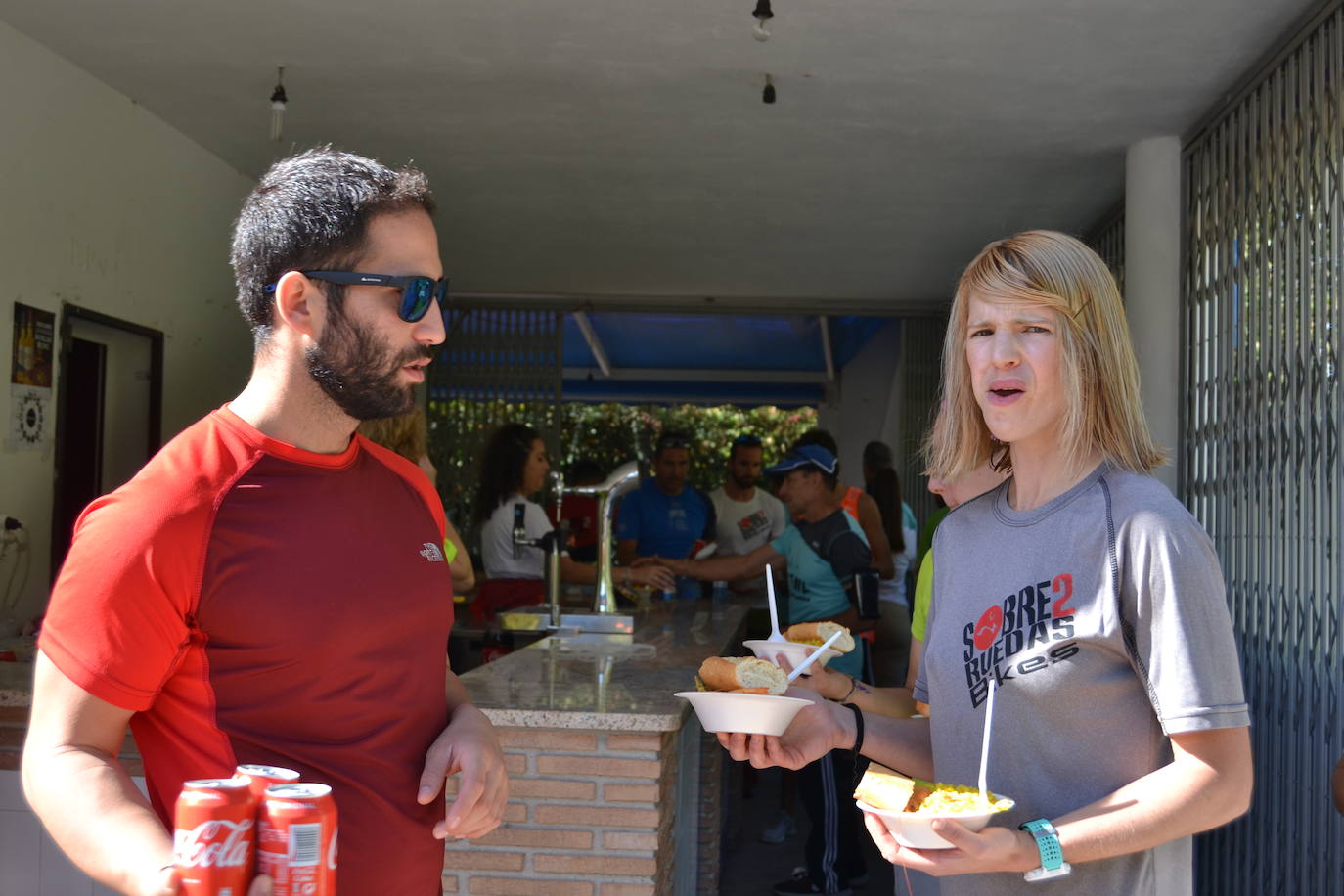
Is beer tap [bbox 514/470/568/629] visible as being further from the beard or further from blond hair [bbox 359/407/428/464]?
the beard

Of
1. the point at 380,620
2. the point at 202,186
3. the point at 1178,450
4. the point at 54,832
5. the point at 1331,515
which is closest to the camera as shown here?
the point at 54,832

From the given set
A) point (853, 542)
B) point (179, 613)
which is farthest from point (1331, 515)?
point (179, 613)

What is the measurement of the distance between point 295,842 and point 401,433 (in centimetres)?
292

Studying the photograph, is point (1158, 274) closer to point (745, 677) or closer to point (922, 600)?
point (922, 600)

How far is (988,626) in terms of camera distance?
147 centimetres

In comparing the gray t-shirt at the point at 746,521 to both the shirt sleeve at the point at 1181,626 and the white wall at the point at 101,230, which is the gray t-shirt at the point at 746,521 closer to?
the white wall at the point at 101,230

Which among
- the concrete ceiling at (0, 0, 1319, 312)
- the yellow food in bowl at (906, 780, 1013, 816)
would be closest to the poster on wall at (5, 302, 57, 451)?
the concrete ceiling at (0, 0, 1319, 312)

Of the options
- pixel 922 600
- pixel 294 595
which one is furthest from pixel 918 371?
pixel 294 595

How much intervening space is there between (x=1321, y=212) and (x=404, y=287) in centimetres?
339

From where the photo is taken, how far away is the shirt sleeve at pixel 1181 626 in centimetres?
127

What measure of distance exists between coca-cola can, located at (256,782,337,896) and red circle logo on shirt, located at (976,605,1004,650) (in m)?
0.82

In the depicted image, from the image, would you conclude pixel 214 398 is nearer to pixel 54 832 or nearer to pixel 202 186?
pixel 202 186

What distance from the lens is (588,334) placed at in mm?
10992

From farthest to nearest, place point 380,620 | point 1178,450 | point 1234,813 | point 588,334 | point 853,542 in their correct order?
point 588,334 → point 1178,450 → point 853,542 → point 380,620 → point 1234,813
